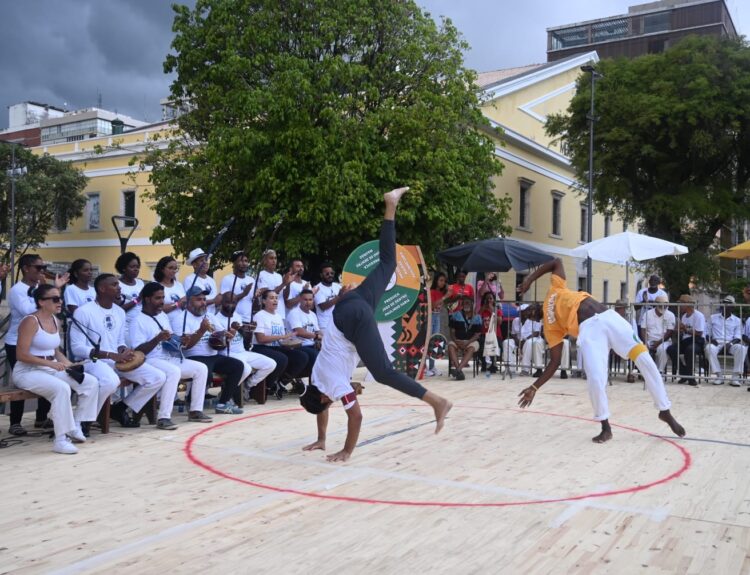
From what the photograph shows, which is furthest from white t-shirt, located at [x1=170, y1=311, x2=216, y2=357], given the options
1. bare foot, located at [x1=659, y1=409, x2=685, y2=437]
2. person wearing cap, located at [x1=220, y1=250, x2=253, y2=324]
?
bare foot, located at [x1=659, y1=409, x2=685, y2=437]

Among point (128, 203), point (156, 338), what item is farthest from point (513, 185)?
point (156, 338)

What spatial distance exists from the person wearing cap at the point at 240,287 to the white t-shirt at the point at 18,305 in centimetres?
251

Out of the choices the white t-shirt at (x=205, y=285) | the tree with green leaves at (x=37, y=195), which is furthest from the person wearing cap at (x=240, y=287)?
the tree with green leaves at (x=37, y=195)

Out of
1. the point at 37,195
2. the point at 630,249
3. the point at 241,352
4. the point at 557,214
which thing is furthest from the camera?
the point at 557,214

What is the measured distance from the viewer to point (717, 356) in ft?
45.9

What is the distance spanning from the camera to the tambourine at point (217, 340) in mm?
9305

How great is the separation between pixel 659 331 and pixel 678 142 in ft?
59.0

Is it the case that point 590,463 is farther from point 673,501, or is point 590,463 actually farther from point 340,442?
point 340,442

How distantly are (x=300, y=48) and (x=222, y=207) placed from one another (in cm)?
502

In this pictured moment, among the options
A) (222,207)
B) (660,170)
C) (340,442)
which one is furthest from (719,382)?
(660,170)

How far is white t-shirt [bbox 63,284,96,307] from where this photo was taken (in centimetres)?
852

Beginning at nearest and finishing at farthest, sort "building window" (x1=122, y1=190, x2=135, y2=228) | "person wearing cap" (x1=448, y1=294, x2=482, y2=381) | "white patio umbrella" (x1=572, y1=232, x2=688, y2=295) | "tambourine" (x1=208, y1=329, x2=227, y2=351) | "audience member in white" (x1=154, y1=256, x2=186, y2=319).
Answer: "audience member in white" (x1=154, y1=256, x2=186, y2=319) < "tambourine" (x1=208, y1=329, x2=227, y2=351) < "person wearing cap" (x1=448, y1=294, x2=482, y2=381) < "white patio umbrella" (x1=572, y1=232, x2=688, y2=295) < "building window" (x1=122, y1=190, x2=135, y2=228)

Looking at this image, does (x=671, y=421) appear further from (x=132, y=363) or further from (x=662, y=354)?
(x=662, y=354)

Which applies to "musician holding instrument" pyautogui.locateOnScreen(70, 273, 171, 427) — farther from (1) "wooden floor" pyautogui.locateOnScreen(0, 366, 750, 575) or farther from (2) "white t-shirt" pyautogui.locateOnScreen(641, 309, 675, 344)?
(2) "white t-shirt" pyautogui.locateOnScreen(641, 309, 675, 344)
